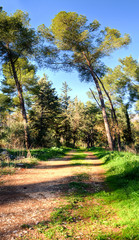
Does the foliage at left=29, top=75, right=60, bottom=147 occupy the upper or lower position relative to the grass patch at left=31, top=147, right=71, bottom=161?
upper

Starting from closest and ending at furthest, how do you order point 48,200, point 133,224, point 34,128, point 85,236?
point 85,236
point 133,224
point 48,200
point 34,128

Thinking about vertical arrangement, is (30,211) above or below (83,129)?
below

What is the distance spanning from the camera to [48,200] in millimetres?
3865

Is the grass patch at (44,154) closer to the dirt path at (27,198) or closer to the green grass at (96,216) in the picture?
the dirt path at (27,198)

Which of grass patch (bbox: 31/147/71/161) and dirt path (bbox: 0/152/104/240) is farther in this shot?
grass patch (bbox: 31/147/71/161)

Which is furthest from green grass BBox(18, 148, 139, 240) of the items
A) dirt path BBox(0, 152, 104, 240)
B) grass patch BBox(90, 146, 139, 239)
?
dirt path BBox(0, 152, 104, 240)

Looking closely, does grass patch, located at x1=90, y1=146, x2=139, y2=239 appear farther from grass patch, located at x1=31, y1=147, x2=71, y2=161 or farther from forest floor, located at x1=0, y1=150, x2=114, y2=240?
grass patch, located at x1=31, y1=147, x2=71, y2=161

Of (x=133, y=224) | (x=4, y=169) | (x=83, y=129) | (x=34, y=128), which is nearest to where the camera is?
(x=133, y=224)

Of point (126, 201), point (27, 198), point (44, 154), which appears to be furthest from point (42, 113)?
point (126, 201)

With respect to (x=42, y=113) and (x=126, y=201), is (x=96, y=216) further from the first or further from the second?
(x=42, y=113)

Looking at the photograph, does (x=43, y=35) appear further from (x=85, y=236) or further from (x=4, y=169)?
(x=85, y=236)

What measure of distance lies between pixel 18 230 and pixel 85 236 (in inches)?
46.2

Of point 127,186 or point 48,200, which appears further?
point 127,186

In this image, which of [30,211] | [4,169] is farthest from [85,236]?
[4,169]
